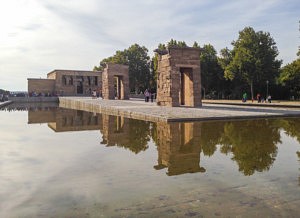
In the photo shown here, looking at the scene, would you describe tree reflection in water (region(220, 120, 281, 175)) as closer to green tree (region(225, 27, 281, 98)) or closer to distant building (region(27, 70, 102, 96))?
green tree (region(225, 27, 281, 98))

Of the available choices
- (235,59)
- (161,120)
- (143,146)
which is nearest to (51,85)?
(235,59)

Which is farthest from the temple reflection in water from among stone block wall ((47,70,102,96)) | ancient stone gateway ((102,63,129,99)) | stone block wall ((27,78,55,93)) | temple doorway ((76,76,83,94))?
temple doorway ((76,76,83,94))

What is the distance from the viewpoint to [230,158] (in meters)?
7.05

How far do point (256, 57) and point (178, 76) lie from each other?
71.8 ft

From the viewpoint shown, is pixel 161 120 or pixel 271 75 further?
pixel 271 75

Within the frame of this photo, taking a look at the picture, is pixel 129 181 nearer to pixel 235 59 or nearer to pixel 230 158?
pixel 230 158

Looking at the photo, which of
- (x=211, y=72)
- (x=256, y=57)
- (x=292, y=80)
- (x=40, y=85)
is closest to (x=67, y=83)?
(x=40, y=85)

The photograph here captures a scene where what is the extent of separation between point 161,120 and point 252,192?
31.0 ft

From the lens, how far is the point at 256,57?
134ft

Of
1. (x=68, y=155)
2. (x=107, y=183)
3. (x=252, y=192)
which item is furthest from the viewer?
(x=68, y=155)

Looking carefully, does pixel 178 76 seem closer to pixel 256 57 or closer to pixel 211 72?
pixel 256 57

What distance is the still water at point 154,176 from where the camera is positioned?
412 cm

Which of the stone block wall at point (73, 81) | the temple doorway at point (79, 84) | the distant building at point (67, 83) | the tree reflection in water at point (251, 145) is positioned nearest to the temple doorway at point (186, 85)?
the tree reflection in water at point (251, 145)

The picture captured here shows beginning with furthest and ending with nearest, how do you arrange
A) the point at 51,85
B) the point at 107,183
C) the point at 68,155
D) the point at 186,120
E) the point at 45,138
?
the point at 51,85
the point at 186,120
the point at 45,138
the point at 68,155
the point at 107,183
